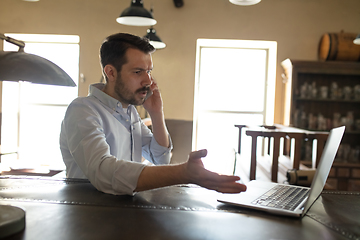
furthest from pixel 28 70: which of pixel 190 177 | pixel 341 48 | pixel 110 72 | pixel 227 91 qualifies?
pixel 227 91

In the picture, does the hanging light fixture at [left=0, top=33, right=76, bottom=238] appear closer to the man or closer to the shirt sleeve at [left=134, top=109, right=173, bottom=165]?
the man

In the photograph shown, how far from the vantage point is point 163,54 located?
5.40m

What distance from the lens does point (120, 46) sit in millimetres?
1683

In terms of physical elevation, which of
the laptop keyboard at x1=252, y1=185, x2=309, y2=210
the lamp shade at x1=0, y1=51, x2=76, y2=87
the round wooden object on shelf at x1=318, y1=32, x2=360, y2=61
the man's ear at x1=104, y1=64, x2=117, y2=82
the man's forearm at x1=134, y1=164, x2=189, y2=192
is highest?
the round wooden object on shelf at x1=318, y1=32, x2=360, y2=61

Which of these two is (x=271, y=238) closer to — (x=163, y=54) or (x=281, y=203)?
(x=281, y=203)

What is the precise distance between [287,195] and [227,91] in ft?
15.7

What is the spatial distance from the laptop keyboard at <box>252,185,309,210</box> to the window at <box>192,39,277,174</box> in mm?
4499

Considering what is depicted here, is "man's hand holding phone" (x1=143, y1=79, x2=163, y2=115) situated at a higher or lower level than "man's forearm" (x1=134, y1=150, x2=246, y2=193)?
higher

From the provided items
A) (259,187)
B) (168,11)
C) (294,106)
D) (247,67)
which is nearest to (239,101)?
(247,67)

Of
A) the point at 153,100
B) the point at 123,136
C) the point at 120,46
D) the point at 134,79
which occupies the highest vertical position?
the point at 120,46

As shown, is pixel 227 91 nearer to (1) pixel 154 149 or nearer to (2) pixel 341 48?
(2) pixel 341 48

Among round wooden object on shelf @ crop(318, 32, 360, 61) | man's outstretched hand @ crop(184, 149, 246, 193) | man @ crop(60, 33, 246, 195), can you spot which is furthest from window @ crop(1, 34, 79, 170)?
man's outstretched hand @ crop(184, 149, 246, 193)

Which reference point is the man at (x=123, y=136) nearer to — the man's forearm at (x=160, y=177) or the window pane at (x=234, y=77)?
the man's forearm at (x=160, y=177)

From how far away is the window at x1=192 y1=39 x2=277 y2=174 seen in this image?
581cm
